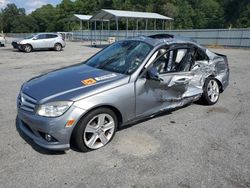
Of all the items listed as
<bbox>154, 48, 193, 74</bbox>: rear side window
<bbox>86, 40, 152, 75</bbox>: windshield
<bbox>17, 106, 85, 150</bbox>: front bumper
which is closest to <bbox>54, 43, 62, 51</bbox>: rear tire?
<bbox>86, 40, 152, 75</bbox>: windshield

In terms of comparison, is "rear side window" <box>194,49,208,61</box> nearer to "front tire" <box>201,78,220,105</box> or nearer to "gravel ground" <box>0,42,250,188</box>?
"front tire" <box>201,78,220,105</box>

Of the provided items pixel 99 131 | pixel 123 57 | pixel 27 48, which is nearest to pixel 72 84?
pixel 99 131

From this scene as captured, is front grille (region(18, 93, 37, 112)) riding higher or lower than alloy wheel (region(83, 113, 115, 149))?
higher

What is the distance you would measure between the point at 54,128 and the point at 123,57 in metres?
1.79

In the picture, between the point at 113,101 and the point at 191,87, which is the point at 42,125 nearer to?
the point at 113,101

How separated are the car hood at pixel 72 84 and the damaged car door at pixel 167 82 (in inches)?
16.5

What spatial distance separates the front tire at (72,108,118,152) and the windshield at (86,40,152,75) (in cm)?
80

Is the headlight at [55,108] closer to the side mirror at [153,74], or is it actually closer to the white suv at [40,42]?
the side mirror at [153,74]

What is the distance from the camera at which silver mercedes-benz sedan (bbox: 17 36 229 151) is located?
295 cm

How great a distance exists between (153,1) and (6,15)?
2760 inches

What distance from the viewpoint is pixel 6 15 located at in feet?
322

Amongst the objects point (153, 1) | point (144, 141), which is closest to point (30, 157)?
point (144, 141)

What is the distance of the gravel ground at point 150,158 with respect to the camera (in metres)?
2.65

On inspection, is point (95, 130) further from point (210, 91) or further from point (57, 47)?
point (57, 47)
